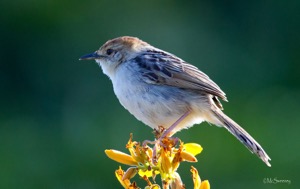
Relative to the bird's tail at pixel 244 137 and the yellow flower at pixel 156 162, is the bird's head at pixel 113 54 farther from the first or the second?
the yellow flower at pixel 156 162

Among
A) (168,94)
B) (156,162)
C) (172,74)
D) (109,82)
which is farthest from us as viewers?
(109,82)

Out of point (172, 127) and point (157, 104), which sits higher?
point (157, 104)

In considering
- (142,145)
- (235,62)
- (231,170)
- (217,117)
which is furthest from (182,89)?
(235,62)

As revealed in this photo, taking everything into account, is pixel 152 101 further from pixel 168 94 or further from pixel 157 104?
pixel 168 94

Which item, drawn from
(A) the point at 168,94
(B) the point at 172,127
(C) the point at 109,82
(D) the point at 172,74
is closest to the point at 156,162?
(B) the point at 172,127

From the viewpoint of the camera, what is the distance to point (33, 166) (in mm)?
9617

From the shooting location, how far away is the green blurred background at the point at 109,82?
8.98 metres

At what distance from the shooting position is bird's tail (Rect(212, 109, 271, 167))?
5.91 meters

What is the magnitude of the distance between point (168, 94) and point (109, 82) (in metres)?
4.38

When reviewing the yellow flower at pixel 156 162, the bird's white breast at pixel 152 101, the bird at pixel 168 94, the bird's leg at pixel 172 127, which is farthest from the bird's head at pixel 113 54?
the yellow flower at pixel 156 162

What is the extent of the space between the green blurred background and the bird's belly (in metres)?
2.17

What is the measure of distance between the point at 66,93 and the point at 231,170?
338 centimetres

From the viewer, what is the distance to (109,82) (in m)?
10.8

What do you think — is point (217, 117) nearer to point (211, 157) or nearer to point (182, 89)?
point (182, 89)
